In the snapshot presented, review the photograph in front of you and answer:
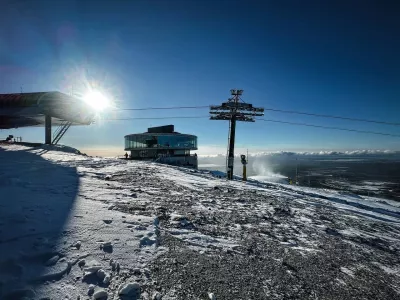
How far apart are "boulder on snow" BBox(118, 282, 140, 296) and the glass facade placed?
143ft

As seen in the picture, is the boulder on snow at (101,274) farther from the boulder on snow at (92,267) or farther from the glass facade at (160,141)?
the glass facade at (160,141)

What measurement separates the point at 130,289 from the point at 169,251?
109 centimetres

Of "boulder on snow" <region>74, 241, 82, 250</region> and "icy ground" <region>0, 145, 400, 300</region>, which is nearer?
"icy ground" <region>0, 145, 400, 300</region>

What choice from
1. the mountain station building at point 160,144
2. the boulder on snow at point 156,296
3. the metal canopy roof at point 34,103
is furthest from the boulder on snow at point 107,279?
the mountain station building at point 160,144

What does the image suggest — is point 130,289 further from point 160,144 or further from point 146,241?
point 160,144

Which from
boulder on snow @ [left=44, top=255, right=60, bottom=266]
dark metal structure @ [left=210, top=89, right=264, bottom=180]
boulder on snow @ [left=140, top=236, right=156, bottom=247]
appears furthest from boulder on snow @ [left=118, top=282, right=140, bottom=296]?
dark metal structure @ [left=210, top=89, right=264, bottom=180]

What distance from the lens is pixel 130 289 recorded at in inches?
102

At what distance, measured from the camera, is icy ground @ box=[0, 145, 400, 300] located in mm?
2701

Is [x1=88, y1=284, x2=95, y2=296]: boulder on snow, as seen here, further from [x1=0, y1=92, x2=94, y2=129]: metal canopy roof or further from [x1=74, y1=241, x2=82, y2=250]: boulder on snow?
[x1=0, y1=92, x2=94, y2=129]: metal canopy roof

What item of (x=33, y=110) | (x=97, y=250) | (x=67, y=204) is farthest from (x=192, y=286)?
(x=33, y=110)

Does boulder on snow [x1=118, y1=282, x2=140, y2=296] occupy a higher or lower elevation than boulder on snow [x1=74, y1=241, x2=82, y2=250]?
lower

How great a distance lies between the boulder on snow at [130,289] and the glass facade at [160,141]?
1717 inches

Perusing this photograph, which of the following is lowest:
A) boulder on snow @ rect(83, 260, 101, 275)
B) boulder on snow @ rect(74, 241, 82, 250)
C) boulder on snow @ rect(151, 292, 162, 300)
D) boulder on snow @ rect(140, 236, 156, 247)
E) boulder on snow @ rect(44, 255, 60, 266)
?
boulder on snow @ rect(151, 292, 162, 300)

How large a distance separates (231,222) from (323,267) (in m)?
2.24
